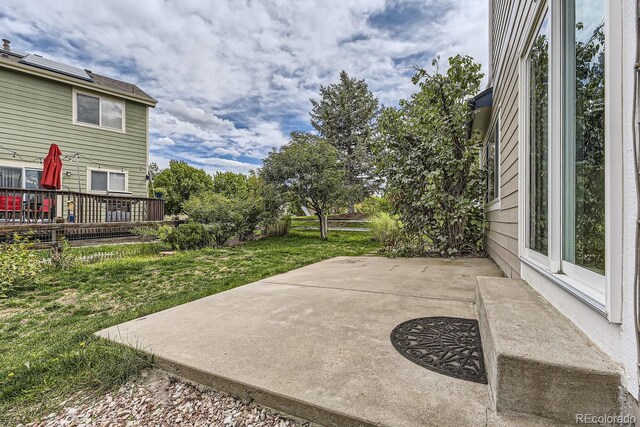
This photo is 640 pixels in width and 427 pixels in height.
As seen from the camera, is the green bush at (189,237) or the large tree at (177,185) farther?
the large tree at (177,185)

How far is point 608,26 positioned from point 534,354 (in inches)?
47.6

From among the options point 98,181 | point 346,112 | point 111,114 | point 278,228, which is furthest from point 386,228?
point 346,112

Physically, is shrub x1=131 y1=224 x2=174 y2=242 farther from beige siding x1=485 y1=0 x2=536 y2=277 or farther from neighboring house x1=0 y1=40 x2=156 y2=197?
beige siding x1=485 y1=0 x2=536 y2=277

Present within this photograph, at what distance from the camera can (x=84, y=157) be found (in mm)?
8312

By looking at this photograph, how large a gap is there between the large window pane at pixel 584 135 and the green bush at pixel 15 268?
17.3ft

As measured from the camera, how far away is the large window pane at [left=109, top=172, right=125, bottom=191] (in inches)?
348

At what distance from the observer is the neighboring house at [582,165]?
976mm

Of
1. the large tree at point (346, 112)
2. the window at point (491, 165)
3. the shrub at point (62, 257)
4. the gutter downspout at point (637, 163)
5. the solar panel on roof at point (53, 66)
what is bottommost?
the shrub at point (62, 257)

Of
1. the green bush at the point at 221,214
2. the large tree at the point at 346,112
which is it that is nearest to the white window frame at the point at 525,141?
the green bush at the point at 221,214

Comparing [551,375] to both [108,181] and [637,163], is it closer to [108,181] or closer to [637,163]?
[637,163]

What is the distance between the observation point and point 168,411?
1.34m

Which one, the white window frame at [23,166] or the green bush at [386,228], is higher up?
the white window frame at [23,166]

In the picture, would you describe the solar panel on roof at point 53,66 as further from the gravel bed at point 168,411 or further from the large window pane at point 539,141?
the large window pane at point 539,141

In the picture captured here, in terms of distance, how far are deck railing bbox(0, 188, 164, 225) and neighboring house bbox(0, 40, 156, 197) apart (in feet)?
3.49
